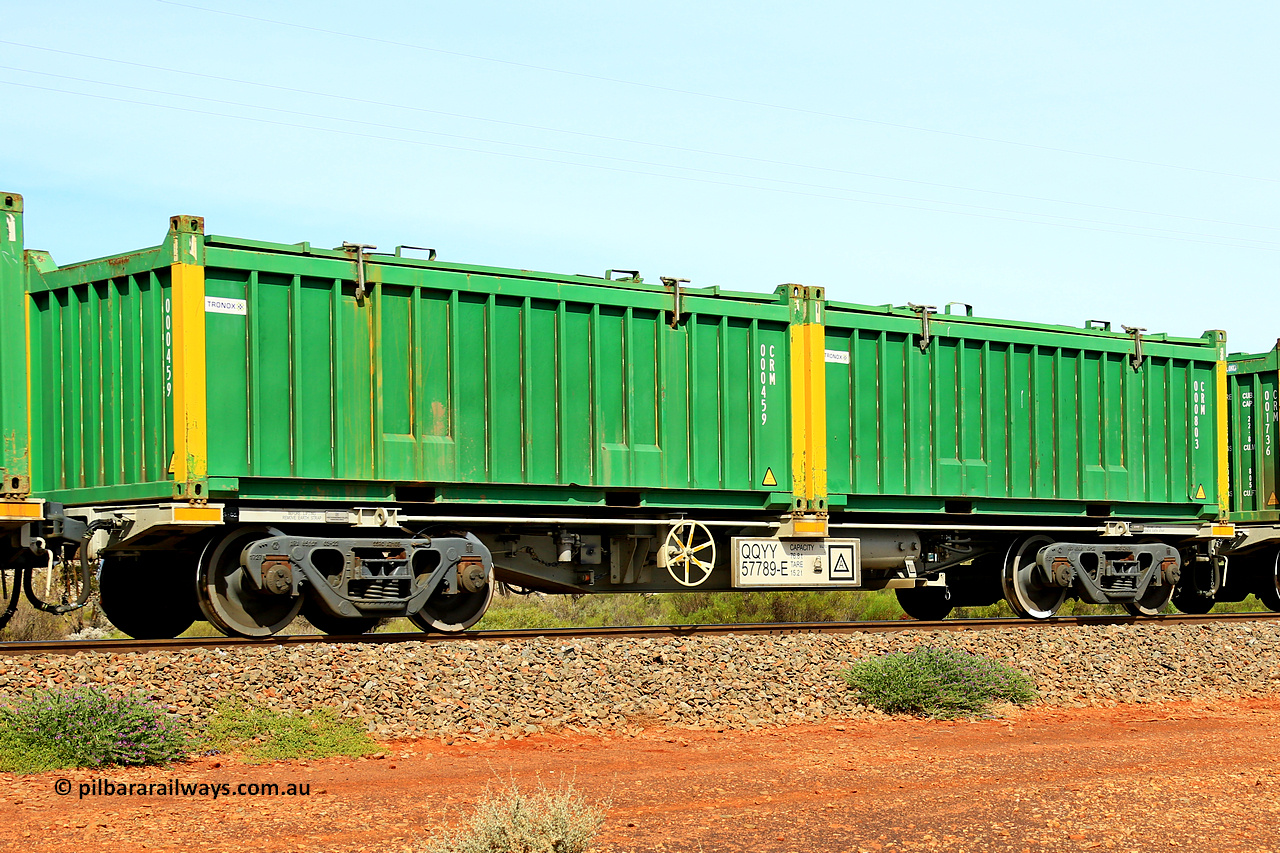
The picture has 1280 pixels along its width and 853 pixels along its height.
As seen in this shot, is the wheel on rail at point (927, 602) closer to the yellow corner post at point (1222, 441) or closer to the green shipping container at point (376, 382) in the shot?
the yellow corner post at point (1222, 441)

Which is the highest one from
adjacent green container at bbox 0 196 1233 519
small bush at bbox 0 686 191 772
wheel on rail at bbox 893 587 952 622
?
adjacent green container at bbox 0 196 1233 519

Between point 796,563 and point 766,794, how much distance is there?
689cm

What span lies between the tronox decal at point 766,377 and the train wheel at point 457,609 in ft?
11.9

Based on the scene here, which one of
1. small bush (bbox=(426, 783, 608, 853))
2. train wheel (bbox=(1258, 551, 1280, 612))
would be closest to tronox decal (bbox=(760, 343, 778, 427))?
small bush (bbox=(426, 783, 608, 853))

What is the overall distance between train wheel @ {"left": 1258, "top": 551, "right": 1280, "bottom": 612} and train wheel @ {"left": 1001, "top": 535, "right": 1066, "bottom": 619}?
14.4 feet

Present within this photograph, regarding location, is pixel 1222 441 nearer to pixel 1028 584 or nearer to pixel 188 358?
pixel 1028 584

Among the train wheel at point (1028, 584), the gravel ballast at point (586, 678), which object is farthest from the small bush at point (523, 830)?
the train wheel at point (1028, 584)

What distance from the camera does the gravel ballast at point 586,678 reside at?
31.9 ft

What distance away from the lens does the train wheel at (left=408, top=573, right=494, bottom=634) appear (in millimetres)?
12750

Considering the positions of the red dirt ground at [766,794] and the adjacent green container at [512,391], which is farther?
the adjacent green container at [512,391]

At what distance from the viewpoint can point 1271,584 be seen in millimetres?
19141

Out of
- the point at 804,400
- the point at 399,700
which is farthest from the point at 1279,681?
the point at 399,700

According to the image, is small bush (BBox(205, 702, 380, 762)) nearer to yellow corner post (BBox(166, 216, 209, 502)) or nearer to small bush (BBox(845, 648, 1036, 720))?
yellow corner post (BBox(166, 216, 209, 502))

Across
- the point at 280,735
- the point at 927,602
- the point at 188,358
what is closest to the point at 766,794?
the point at 280,735
